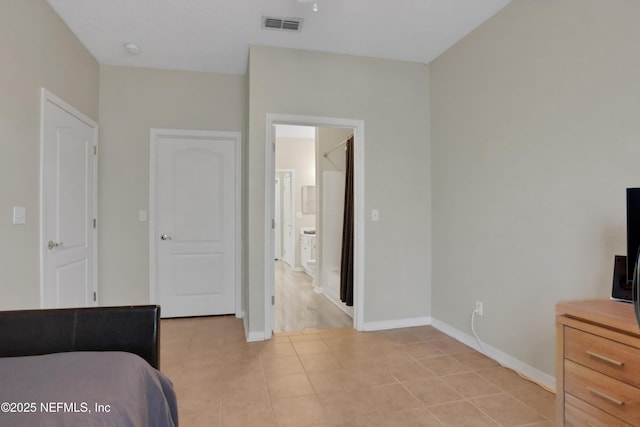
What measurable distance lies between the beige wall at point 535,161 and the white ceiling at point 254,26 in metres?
0.38

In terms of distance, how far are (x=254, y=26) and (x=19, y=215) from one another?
85.5 inches

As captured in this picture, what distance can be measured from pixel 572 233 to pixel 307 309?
290 cm

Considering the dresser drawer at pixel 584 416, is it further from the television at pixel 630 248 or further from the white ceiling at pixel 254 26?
the white ceiling at pixel 254 26

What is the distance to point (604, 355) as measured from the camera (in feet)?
4.56

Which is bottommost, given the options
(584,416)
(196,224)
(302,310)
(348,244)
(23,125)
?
(302,310)

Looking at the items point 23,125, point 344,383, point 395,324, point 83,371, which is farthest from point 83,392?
point 395,324

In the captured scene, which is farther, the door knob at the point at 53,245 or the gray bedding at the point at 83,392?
the door knob at the point at 53,245

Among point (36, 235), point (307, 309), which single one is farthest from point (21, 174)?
point (307, 309)

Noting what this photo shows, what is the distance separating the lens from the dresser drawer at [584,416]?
4.51 ft

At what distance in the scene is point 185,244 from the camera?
3803 millimetres

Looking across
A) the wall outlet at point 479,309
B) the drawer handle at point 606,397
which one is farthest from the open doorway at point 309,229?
the drawer handle at point 606,397

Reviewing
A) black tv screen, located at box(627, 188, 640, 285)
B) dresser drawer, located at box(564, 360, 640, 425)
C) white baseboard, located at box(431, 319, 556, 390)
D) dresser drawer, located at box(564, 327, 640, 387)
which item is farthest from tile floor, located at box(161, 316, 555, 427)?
black tv screen, located at box(627, 188, 640, 285)

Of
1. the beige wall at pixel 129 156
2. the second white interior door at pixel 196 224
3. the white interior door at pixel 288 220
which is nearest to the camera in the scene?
the beige wall at pixel 129 156

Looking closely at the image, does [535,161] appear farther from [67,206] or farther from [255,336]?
[67,206]
